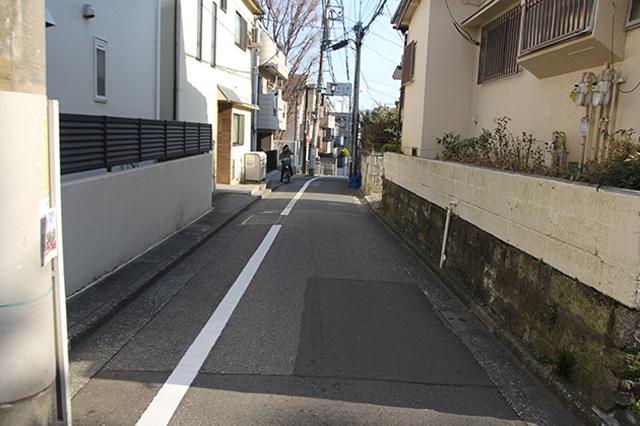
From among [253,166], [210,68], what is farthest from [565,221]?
A: [253,166]

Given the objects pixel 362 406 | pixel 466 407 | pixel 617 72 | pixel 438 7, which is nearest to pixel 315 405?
pixel 362 406

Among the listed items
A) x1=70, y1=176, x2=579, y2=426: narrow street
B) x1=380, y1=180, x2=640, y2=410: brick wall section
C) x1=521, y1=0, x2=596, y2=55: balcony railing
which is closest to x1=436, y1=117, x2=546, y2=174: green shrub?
x1=380, y1=180, x2=640, y2=410: brick wall section

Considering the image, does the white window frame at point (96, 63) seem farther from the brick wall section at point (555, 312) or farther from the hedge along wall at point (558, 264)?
the brick wall section at point (555, 312)

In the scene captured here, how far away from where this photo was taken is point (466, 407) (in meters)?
3.87

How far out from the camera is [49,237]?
301cm

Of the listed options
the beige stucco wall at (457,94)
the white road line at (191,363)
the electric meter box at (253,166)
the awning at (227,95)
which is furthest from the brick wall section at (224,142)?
the white road line at (191,363)

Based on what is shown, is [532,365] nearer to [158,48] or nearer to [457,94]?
[457,94]

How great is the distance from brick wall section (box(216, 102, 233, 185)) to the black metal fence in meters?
8.57

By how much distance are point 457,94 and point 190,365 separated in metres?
10.2

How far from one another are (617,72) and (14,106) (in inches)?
271

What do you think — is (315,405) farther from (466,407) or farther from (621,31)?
(621,31)

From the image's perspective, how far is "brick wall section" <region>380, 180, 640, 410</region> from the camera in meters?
3.51

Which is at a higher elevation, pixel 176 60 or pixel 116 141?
pixel 176 60

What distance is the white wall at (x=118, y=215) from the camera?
18.1 ft
